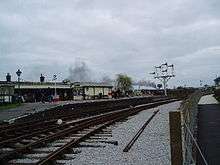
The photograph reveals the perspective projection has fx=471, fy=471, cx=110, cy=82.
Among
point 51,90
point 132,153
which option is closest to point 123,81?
point 51,90

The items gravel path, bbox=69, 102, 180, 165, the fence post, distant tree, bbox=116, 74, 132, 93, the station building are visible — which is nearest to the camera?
the fence post

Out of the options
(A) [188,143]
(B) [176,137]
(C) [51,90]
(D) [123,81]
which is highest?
(D) [123,81]

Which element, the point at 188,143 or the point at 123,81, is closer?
the point at 188,143

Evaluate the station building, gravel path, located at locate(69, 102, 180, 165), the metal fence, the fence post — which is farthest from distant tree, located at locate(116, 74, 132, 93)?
the fence post

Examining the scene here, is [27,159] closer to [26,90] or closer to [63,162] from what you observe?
[63,162]

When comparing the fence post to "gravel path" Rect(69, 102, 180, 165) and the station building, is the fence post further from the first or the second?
the station building

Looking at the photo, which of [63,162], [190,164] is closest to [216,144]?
[63,162]

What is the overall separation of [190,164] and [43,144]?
8.45 metres

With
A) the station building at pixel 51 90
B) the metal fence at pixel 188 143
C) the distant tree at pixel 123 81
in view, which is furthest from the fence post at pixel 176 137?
the distant tree at pixel 123 81

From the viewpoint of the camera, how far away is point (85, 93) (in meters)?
99.4

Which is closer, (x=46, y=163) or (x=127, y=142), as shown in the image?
(x=46, y=163)

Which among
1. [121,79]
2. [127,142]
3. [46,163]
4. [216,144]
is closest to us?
[46,163]

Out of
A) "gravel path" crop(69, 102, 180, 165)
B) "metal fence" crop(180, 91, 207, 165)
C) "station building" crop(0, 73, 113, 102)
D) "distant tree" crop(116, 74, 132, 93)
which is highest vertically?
"distant tree" crop(116, 74, 132, 93)

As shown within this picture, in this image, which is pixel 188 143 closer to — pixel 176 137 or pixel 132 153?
pixel 176 137
